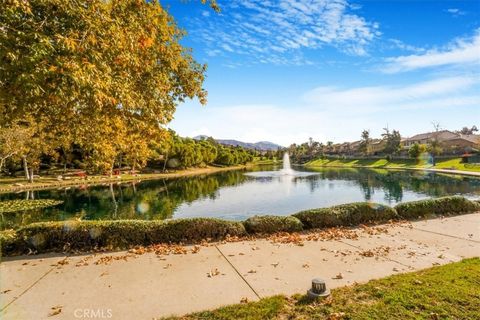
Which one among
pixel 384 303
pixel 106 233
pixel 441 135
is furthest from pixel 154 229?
pixel 441 135

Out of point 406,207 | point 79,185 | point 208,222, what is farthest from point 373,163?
point 208,222

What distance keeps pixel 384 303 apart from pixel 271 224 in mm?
6105

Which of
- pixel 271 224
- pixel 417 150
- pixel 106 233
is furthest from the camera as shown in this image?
pixel 417 150

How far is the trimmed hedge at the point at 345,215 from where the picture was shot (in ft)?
38.4

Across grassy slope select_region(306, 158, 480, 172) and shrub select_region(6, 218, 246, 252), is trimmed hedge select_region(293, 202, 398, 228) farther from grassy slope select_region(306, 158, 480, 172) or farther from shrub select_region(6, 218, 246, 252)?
grassy slope select_region(306, 158, 480, 172)

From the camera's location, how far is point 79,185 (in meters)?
45.3

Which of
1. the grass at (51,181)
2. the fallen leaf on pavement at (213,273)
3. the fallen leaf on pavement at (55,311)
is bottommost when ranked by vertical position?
the grass at (51,181)

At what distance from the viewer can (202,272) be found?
7246mm

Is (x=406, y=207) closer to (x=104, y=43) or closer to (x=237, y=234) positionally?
(x=237, y=234)

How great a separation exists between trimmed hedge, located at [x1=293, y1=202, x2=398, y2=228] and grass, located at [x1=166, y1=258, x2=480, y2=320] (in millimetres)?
5544

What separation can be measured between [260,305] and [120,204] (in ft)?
85.0

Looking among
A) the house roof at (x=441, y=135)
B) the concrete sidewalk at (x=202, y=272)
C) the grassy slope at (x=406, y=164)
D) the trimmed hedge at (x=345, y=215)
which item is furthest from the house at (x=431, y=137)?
the concrete sidewalk at (x=202, y=272)

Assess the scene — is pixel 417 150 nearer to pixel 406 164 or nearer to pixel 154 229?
pixel 406 164

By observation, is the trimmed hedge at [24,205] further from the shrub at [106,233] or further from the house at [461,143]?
the house at [461,143]
